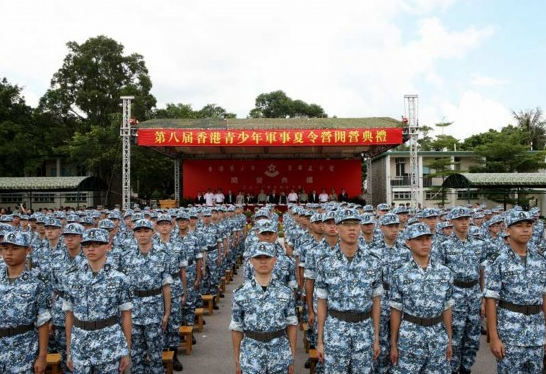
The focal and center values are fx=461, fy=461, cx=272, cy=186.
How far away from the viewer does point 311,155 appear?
26156mm

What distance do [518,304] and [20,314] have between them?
3710mm

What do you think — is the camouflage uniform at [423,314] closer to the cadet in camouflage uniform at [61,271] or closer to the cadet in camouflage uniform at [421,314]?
the cadet in camouflage uniform at [421,314]

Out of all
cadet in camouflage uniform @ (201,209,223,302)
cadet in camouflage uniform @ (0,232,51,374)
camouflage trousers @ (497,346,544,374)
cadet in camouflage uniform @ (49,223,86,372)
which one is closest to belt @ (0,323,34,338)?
cadet in camouflage uniform @ (0,232,51,374)

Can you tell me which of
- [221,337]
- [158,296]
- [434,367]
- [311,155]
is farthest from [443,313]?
[311,155]

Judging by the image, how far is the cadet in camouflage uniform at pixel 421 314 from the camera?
3.36 metres

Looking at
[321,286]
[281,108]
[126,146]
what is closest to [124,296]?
[321,286]

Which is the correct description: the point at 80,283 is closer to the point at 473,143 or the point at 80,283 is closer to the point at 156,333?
the point at 156,333

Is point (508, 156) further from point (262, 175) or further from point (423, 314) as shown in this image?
point (423, 314)

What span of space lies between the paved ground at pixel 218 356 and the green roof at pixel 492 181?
1234cm

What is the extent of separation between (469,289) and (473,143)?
31617 millimetres

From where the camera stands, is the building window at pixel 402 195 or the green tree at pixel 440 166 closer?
the green tree at pixel 440 166

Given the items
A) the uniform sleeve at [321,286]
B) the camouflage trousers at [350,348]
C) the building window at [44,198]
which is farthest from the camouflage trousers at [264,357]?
the building window at [44,198]

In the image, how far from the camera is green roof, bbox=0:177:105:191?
800 inches

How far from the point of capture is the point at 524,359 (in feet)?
11.4
